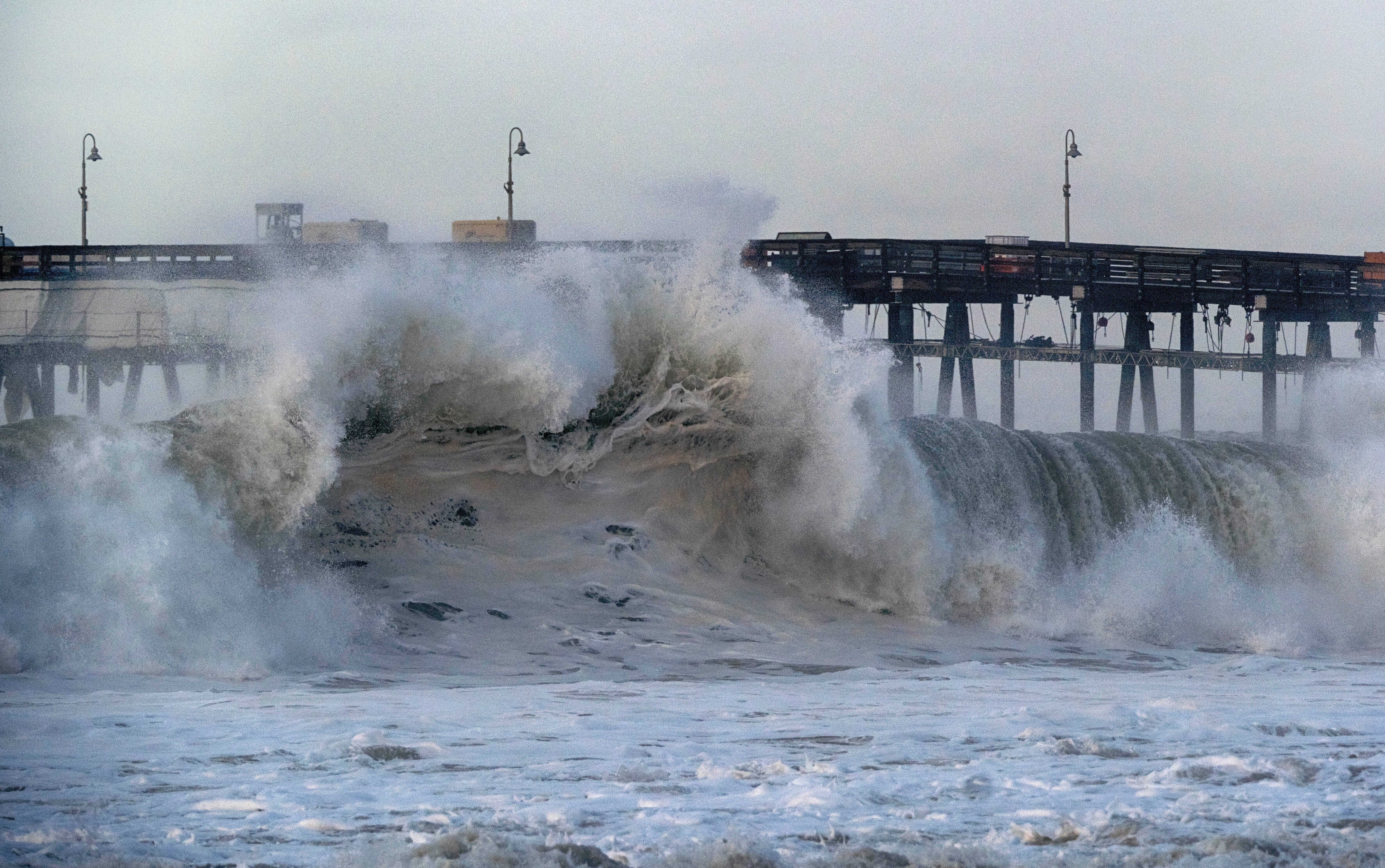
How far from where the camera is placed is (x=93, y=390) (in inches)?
1254

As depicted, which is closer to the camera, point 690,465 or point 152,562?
point 152,562

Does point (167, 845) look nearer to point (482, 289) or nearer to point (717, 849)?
point (717, 849)

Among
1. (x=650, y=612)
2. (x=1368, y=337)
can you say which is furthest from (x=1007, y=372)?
(x=650, y=612)

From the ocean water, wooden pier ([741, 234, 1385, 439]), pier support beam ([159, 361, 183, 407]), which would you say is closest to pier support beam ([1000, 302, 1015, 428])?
wooden pier ([741, 234, 1385, 439])

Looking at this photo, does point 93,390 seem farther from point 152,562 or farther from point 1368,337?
point 1368,337

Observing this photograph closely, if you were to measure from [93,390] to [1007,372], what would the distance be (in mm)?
19824

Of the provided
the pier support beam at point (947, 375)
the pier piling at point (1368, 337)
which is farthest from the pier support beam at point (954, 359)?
the pier piling at point (1368, 337)

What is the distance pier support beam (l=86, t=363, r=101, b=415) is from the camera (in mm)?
31656

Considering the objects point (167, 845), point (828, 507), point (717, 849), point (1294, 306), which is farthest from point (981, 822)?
point (1294, 306)

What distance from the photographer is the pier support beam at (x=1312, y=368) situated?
2414 centimetres

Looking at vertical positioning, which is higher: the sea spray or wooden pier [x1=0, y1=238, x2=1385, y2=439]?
wooden pier [x1=0, y1=238, x2=1385, y2=439]

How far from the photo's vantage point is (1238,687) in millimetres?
10953

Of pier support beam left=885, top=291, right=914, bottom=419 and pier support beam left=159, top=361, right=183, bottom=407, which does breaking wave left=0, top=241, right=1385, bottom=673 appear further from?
pier support beam left=159, top=361, right=183, bottom=407

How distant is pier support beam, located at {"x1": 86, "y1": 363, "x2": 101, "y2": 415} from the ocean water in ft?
57.8
